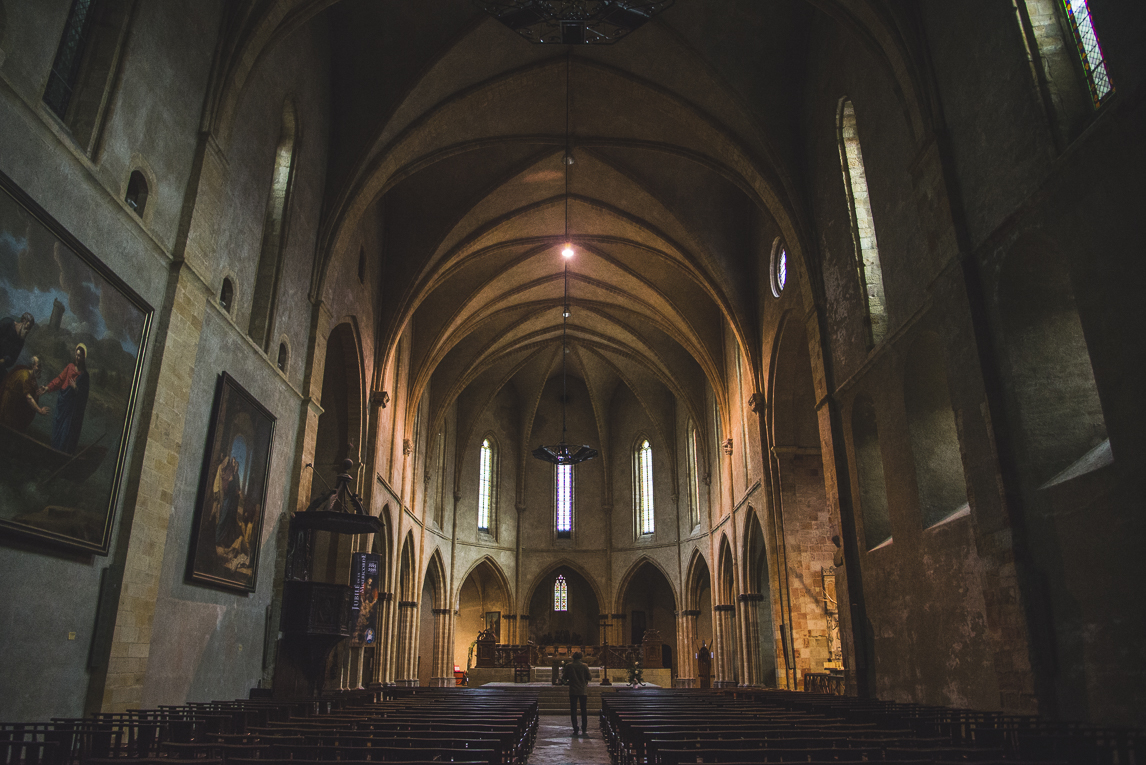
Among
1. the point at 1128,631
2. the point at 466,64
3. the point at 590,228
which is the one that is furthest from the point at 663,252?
the point at 1128,631

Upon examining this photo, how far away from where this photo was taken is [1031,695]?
7.43 metres

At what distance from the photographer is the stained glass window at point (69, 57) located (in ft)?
25.1

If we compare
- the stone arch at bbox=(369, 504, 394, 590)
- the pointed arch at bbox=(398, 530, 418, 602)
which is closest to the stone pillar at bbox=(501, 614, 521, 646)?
the pointed arch at bbox=(398, 530, 418, 602)

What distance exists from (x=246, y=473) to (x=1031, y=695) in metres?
10.1

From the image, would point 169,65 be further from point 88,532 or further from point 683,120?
point 683,120

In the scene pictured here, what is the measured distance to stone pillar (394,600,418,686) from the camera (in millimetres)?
24094

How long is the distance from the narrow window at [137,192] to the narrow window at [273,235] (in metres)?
3.52

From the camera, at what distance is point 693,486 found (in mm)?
30656

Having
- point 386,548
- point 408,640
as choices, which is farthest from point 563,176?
point 408,640

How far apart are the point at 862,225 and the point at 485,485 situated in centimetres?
A: 2346

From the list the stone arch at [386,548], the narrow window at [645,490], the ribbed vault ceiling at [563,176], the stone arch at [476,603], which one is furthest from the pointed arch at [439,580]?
the narrow window at [645,490]

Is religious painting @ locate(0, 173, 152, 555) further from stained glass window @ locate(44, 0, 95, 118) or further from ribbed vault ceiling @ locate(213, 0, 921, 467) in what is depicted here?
ribbed vault ceiling @ locate(213, 0, 921, 467)

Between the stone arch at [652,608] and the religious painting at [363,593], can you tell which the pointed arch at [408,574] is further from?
the stone arch at [652,608]

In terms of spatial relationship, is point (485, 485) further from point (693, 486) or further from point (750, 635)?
point (750, 635)
